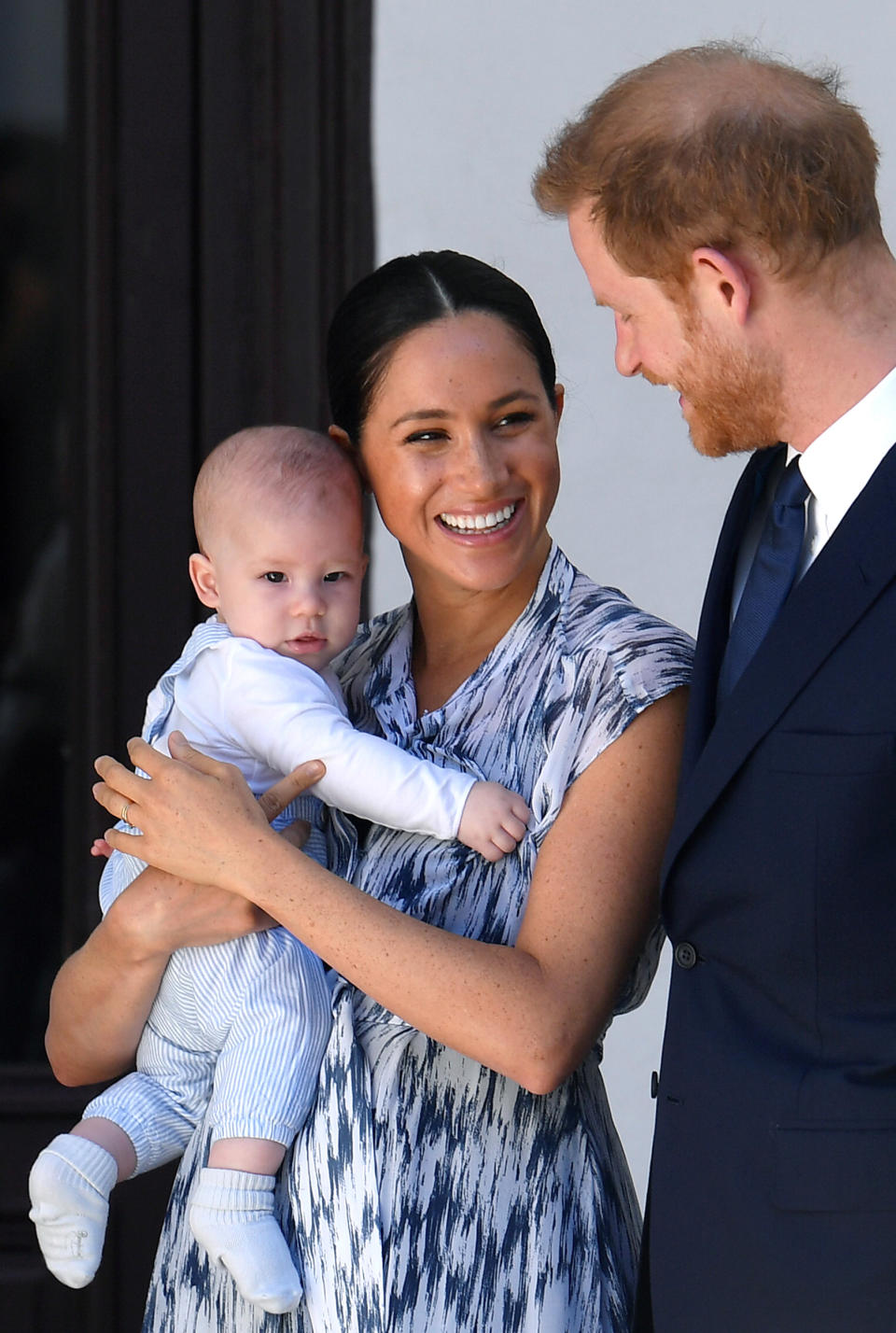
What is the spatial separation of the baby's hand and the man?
24 cm

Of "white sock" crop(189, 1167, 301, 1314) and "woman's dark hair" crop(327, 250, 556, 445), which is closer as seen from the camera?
"white sock" crop(189, 1167, 301, 1314)

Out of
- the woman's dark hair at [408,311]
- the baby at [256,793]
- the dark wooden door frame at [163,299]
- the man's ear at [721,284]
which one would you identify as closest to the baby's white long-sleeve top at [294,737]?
the baby at [256,793]

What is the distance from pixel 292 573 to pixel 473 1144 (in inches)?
30.0

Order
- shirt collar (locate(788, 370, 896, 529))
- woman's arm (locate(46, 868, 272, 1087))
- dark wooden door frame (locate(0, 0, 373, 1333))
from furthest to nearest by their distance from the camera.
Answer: dark wooden door frame (locate(0, 0, 373, 1333)) < woman's arm (locate(46, 868, 272, 1087)) < shirt collar (locate(788, 370, 896, 529))

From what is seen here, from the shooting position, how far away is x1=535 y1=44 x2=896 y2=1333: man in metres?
1.53

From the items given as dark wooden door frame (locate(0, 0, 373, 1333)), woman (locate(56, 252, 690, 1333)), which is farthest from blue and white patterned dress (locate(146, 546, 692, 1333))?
dark wooden door frame (locate(0, 0, 373, 1333))

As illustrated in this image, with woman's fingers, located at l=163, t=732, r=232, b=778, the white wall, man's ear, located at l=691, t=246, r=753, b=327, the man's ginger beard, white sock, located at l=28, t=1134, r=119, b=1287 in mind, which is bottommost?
white sock, located at l=28, t=1134, r=119, b=1287

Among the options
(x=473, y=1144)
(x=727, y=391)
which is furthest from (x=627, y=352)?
(x=473, y=1144)

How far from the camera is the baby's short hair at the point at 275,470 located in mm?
2158

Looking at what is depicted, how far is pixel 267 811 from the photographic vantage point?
1.96 metres

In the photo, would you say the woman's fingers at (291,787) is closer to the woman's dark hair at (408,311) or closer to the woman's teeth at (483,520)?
the woman's teeth at (483,520)

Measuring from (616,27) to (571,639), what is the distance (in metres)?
1.74

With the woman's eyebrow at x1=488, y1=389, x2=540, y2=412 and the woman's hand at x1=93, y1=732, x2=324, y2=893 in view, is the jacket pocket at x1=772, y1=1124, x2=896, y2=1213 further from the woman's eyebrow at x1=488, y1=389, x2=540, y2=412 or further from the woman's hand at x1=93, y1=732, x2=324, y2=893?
the woman's eyebrow at x1=488, y1=389, x2=540, y2=412

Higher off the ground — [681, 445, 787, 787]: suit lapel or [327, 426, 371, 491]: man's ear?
[327, 426, 371, 491]: man's ear
